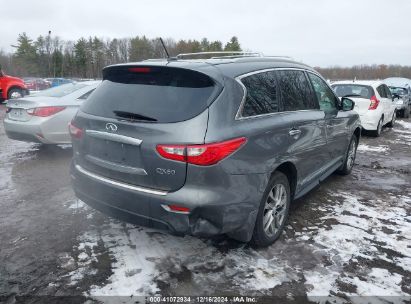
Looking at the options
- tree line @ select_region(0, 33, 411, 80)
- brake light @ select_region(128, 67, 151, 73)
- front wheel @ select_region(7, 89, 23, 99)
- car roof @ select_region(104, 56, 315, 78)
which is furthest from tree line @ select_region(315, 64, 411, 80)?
brake light @ select_region(128, 67, 151, 73)

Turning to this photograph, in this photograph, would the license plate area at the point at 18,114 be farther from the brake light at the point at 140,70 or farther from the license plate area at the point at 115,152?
the brake light at the point at 140,70

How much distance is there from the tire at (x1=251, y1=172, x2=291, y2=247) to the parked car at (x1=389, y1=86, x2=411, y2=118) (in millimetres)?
14561


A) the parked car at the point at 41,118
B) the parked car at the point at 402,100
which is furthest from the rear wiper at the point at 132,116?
the parked car at the point at 402,100

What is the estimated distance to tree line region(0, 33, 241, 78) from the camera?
77625 millimetres

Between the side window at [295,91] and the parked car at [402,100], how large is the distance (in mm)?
13675

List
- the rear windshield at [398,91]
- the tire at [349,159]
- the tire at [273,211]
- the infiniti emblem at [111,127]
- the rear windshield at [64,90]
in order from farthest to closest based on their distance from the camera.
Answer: the rear windshield at [398,91]
the rear windshield at [64,90]
the tire at [349,159]
the tire at [273,211]
the infiniti emblem at [111,127]

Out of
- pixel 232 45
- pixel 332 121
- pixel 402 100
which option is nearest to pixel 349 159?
pixel 332 121

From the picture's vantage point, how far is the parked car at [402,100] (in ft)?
51.9

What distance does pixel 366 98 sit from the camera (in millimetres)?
9930

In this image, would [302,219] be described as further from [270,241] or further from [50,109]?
[50,109]

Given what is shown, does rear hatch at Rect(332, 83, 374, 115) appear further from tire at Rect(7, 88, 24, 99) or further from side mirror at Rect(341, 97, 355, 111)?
tire at Rect(7, 88, 24, 99)

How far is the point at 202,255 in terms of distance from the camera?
3.32 meters

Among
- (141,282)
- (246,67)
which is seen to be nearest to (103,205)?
(141,282)

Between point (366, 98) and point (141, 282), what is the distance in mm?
9136
